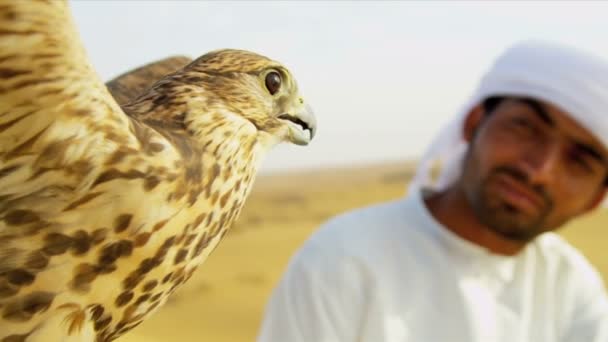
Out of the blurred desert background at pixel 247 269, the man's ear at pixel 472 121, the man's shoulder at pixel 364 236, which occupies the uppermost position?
the man's ear at pixel 472 121

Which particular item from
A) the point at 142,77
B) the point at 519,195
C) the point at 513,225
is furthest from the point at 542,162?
the point at 142,77

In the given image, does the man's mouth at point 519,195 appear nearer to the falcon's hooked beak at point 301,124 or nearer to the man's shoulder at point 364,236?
Result: the man's shoulder at point 364,236

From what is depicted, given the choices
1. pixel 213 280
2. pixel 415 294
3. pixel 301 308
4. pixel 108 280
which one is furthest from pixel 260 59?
pixel 213 280

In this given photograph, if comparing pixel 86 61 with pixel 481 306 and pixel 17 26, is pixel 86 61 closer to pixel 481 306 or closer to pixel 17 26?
pixel 17 26

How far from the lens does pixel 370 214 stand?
2910mm

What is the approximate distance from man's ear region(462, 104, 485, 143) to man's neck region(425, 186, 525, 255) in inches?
12.5

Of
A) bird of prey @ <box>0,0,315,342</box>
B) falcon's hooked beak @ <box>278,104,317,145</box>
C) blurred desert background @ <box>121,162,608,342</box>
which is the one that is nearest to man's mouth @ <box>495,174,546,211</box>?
blurred desert background @ <box>121,162,608,342</box>

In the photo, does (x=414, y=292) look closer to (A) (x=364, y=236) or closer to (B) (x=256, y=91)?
(A) (x=364, y=236)

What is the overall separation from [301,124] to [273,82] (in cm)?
9

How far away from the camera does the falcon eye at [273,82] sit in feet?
3.30

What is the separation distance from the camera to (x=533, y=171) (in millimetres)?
2441

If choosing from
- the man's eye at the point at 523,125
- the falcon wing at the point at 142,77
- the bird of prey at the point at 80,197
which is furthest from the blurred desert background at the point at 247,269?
the man's eye at the point at 523,125

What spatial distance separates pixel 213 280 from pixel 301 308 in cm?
933

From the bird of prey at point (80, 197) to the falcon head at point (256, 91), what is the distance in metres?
0.16
